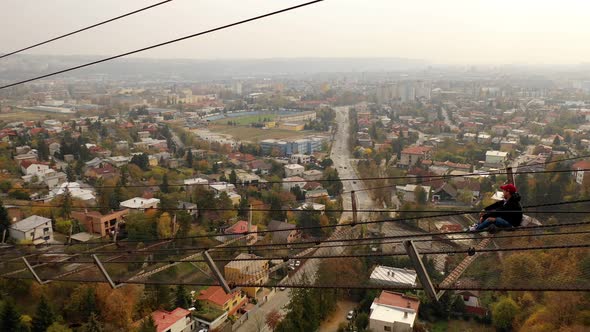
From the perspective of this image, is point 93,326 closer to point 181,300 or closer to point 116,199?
point 181,300

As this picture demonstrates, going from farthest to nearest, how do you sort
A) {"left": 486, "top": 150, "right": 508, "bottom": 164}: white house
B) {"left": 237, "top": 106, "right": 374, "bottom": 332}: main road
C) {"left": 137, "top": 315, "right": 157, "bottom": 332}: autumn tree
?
{"left": 486, "top": 150, "right": 508, "bottom": 164}: white house, {"left": 237, "top": 106, "right": 374, "bottom": 332}: main road, {"left": 137, "top": 315, "right": 157, "bottom": 332}: autumn tree

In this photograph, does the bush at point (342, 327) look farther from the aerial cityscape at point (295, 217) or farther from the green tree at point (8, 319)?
the green tree at point (8, 319)

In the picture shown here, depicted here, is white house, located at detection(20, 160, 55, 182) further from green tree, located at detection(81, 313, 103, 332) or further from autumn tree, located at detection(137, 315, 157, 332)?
autumn tree, located at detection(137, 315, 157, 332)

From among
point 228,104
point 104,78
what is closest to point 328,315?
point 228,104

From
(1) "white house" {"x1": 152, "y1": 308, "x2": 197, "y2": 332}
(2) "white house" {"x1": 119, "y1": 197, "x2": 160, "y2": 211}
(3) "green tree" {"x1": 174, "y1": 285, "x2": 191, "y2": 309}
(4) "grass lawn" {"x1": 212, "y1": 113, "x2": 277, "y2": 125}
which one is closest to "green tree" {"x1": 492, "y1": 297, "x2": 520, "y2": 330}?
(1) "white house" {"x1": 152, "y1": 308, "x2": 197, "y2": 332}

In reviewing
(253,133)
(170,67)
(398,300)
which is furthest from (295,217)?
(170,67)
